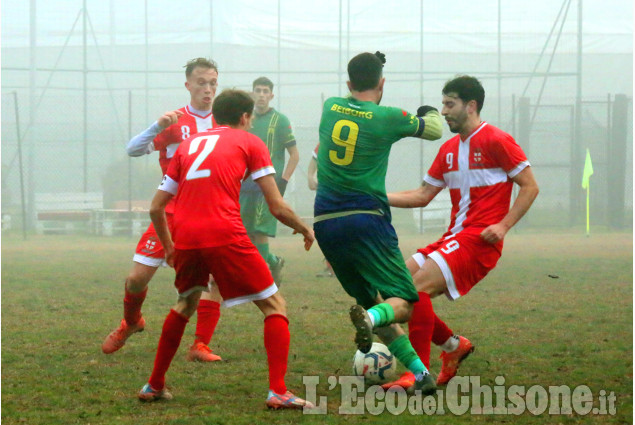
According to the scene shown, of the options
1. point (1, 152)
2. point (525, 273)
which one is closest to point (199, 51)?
point (1, 152)

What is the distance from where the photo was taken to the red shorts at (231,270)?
474 centimetres

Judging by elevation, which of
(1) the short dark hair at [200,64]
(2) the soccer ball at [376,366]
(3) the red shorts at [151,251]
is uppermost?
(1) the short dark hair at [200,64]

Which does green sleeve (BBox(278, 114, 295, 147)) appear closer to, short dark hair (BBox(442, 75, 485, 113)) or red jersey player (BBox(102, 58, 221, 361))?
red jersey player (BBox(102, 58, 221, 361))

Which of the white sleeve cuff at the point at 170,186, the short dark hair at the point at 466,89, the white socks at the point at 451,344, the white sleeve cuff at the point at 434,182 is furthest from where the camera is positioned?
the white sleeve cuff at the point at 434,182

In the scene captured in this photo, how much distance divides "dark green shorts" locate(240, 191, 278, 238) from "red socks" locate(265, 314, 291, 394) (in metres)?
3.15

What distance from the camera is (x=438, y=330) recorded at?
5555 millimetres

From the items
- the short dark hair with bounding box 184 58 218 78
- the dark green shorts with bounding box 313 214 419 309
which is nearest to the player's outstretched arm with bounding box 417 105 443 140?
the dark green shorts with bounding box 313 214 419 309

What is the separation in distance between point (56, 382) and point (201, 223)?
146cm

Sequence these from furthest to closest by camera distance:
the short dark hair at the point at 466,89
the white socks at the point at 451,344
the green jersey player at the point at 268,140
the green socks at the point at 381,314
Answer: the green jersey player at the point at 268,140, the short dark hair at the point at 466,89, the white socks at the point at 451,344, the green socks at the point at 381,314

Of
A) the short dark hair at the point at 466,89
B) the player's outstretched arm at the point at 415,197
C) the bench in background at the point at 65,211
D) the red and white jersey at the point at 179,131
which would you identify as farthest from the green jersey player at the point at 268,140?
the bench in background at the point at 65,211

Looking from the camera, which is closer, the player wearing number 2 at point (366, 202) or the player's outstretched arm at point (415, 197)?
the player wearing number 2 at point (366, 202)

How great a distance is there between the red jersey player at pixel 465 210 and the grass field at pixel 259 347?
1.52ft

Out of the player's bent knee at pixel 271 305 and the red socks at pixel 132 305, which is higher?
the player's bent knee at pixel 271 305

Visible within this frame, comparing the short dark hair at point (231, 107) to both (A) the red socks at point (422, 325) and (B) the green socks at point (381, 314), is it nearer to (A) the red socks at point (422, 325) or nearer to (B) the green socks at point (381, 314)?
(B) the green socks at point (381, 314)
